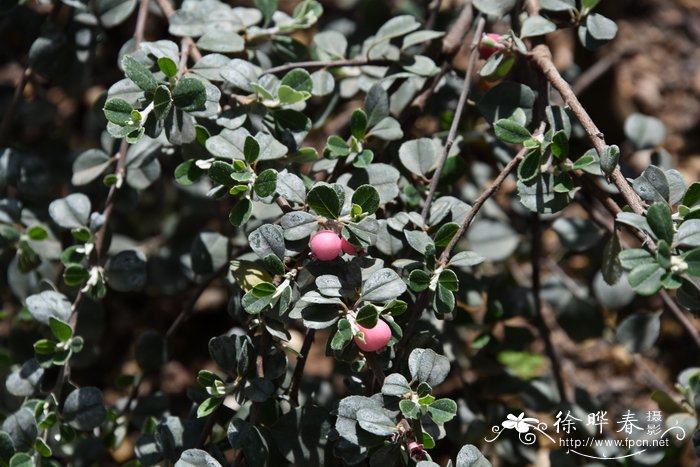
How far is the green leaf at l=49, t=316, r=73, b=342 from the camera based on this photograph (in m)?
1.15

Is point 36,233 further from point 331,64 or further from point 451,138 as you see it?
point 451,138

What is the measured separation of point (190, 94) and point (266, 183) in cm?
16

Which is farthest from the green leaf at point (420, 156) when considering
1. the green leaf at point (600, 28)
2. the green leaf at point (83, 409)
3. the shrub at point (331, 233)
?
the green leaf at point (83, 409)

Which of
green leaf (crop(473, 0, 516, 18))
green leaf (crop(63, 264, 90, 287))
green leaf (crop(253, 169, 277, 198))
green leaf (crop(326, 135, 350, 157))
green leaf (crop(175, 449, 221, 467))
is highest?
green leaf (crop(473, 0, 516, 18))

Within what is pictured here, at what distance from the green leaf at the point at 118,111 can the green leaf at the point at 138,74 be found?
35 millimetres

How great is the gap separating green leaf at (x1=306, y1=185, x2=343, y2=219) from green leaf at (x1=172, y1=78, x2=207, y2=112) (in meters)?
0.21

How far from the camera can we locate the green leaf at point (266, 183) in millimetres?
1044

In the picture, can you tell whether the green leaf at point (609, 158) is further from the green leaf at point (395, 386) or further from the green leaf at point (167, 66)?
the green leaf at point (167, 66)

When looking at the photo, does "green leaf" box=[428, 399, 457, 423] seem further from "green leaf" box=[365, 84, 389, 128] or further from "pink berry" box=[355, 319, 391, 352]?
"green leaf" box=[365, 84, 389, 128]

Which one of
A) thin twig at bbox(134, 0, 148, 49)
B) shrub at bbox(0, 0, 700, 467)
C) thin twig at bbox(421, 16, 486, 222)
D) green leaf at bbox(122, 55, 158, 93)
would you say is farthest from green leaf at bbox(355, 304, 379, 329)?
thin twig at bbox(134, 0, 148, 49)

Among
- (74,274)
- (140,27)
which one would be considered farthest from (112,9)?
(74,274)

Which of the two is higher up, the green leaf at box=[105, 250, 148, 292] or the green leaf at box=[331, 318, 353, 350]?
the green leaf at box=[331, 318, 353, 350]

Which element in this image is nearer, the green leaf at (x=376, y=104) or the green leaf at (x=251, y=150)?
the green leaf at (x=251, y=150)

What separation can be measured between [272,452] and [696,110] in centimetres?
182
